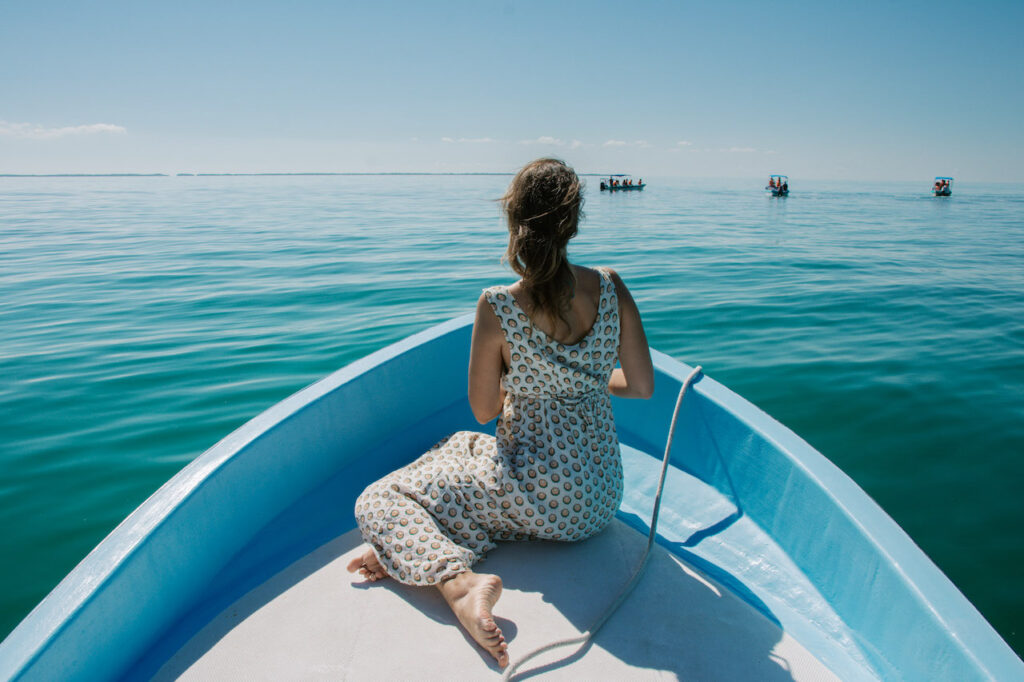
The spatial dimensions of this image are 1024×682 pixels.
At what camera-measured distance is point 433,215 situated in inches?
678

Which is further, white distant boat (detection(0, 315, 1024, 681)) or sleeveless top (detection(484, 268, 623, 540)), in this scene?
sleeveless top (detection(484, 268, 623, 540))

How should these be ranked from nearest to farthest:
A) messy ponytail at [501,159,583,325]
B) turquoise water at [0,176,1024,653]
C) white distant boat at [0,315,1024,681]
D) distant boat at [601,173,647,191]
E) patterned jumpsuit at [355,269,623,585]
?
white distant boat at [0,315,1024,681]
messy ponytail at [501,159,583,325]
patterned jumpsuit at [355,269,623,585]
turquoise water at [0,176,1024,653]
distant boat at [601,173,647,191]

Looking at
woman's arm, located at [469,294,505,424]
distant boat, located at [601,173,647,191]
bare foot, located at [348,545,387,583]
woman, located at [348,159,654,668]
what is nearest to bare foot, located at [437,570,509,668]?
woman, located at [348,159,654,668]

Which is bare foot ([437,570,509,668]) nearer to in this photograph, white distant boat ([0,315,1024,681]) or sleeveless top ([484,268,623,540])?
white distant boat ([0,315,1024,681])

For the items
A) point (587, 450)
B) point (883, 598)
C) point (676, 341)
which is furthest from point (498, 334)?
point (676, 341)

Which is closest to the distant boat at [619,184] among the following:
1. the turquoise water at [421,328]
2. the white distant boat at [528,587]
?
the turquoise water at [421,328]

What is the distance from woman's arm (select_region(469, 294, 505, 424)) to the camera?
57.6 inches

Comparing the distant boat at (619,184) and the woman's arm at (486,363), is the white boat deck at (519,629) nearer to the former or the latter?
the woman's arm at (486,363)

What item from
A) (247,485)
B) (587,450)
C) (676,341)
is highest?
(587,450)

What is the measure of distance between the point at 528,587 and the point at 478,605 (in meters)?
0.26

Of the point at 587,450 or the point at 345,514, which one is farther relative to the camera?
the point at 345,514

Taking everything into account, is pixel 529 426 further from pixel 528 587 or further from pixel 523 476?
pixel 528 587

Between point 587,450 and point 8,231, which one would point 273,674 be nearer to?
point 587,450

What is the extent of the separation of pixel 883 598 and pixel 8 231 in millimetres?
16421
